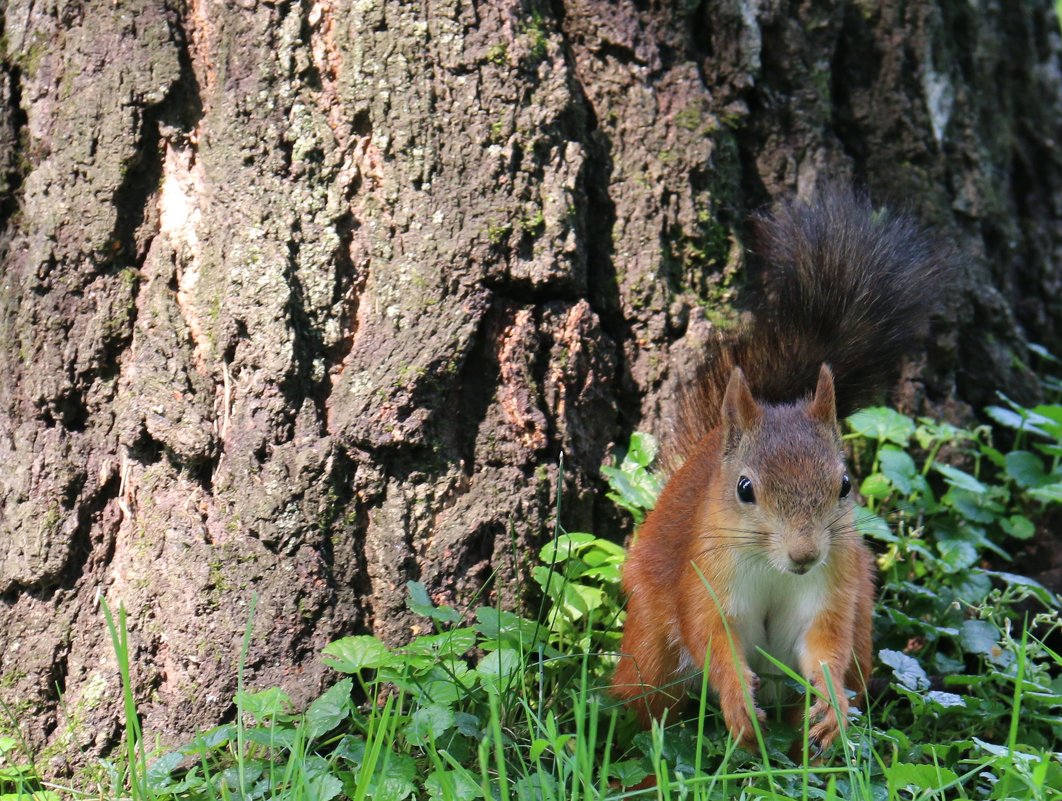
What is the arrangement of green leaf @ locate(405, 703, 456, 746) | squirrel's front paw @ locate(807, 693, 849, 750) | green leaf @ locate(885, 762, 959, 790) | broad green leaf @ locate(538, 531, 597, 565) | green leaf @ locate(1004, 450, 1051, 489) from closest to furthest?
green leaf @ locate(885, 762, 959, 790) < green leaf @ locate(405, 703, 456, 746) < squirrel's front paw @ locate(807, 693, 849, 750) < broad green leaf @ locate(538, 531, 597, 565) < green leaf @ locate(1004, 450, 1051, 489)

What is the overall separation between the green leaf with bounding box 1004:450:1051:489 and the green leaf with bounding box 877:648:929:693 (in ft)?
2.06

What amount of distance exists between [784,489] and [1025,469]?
3.07 ft

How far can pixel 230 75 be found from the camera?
1.94 m

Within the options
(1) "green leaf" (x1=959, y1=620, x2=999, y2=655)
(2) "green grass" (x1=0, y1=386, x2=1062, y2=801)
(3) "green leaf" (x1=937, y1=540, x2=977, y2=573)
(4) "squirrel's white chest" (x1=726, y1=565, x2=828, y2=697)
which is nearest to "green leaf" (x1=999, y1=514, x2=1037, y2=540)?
(2) "green grass" (x1=0, y1=386, x2=1062, y2=801)

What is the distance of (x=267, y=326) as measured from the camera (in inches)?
76.2

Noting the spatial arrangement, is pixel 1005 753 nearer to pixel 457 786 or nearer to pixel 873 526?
pixel 873 526

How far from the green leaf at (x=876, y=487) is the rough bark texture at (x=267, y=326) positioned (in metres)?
0.65

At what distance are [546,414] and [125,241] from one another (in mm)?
783

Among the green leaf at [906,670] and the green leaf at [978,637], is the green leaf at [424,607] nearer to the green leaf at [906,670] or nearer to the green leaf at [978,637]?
the green leaf at [906,670]

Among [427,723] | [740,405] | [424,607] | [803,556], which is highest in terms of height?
[740,405]

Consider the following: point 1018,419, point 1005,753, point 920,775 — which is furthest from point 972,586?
point 920,775

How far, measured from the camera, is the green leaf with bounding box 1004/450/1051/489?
2393 mm

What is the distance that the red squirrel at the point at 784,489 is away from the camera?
1.75 metres

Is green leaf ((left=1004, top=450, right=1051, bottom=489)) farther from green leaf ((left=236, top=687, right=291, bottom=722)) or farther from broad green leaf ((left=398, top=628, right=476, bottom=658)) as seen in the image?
green leaf ((left=236, top=687, right=291, bottom=722))
